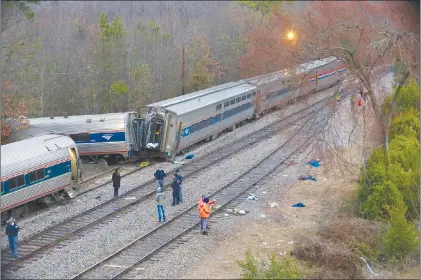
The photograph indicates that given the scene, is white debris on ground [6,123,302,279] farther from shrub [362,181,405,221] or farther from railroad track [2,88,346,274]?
shrub [362,181,405,221]

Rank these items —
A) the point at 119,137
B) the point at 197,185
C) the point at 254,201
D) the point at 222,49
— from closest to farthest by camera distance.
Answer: the point at 254,201, the point at 197,185, the point at 119,137, the point at 222,49

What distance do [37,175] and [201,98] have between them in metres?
13.4

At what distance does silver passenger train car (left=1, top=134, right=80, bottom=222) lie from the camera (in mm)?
20844

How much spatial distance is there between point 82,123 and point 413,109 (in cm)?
1561

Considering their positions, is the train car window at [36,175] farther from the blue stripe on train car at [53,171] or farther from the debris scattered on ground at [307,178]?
the debris scattered on ground at [307,178]

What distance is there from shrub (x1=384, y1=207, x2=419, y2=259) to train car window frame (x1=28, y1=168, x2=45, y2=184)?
1179cm

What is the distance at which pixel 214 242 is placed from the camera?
63.3ft

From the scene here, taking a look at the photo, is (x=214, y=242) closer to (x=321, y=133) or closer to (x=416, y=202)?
(x=321, y=133)

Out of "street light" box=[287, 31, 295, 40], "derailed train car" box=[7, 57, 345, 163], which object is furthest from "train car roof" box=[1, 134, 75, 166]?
"street light" box=[287, 31, 295, 40]

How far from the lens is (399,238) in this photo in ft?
56.9

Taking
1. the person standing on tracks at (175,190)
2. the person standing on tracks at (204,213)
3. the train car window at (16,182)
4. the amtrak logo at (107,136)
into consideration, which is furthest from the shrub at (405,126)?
the train car window at (16,182)

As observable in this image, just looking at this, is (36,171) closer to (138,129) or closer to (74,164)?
(74,164)

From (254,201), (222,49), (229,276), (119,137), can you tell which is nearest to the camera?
(229,276)

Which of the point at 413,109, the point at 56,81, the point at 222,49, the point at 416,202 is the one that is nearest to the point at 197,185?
the point at 416,202
